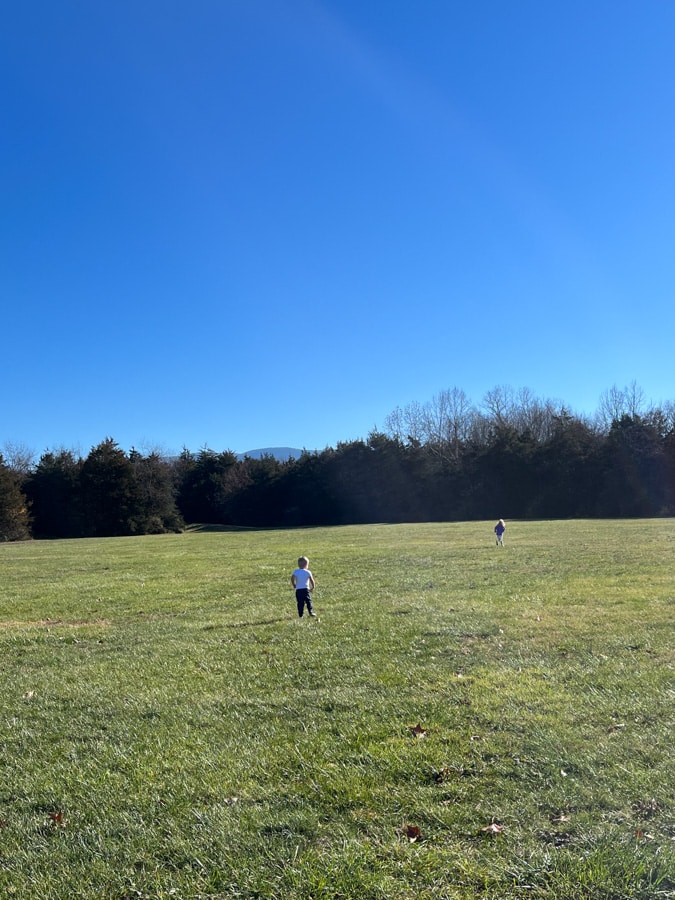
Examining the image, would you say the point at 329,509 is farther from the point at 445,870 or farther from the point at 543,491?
the point at 445,870

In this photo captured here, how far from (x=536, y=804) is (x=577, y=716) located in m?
1.88

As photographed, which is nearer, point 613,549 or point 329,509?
point 613,549

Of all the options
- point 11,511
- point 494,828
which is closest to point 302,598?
point 494,828

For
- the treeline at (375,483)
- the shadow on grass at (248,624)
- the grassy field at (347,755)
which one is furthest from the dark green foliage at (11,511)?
the shadow on grass at (248,624)

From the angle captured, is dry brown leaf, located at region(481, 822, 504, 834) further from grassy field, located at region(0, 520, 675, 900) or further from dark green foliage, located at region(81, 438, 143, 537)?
dark green foliage, located at region(81, 438, 143, 537)

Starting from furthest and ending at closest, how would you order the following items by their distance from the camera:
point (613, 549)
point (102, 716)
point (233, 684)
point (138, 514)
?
point (138, 514)
point (613, 549)
point (233, 684)
point (102, 716)

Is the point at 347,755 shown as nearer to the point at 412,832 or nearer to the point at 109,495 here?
the point at 412,832

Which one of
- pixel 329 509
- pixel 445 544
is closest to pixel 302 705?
pixel 445 544

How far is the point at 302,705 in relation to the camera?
6.67 meters

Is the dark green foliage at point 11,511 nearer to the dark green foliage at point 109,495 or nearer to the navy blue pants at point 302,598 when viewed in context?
the dark green foliage at point 109,495

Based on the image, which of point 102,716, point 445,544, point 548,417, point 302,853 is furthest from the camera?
point 548,417

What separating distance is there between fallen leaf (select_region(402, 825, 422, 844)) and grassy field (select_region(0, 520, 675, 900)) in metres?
0.02

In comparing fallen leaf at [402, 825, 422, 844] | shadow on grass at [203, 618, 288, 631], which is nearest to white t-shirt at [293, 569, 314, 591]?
shadow on grass at [203, 618, 288, 631]

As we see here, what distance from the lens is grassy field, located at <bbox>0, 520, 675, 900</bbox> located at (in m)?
3.61
